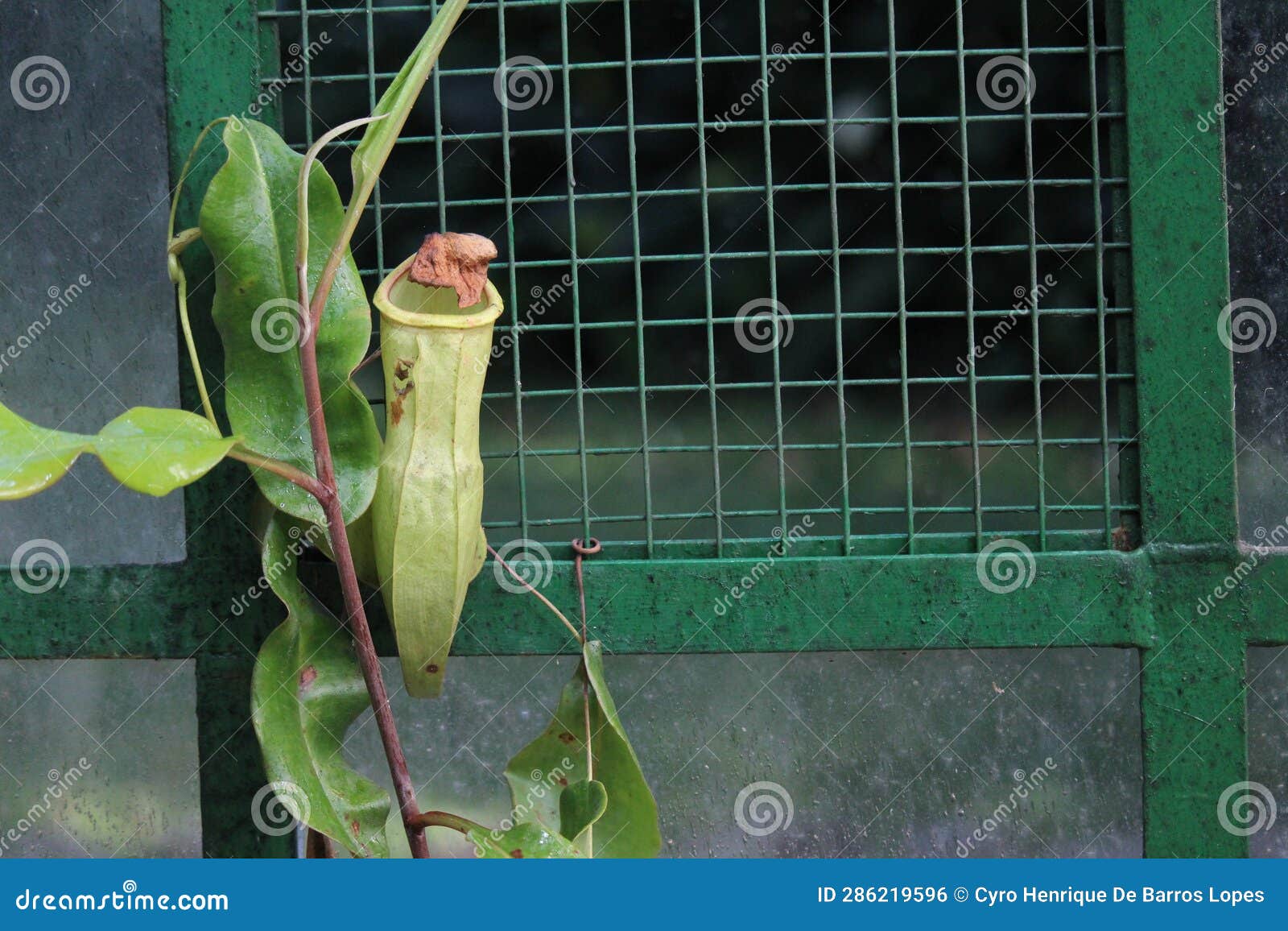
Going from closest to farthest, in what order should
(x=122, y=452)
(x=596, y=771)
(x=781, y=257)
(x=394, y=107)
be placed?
(x=122, y=452) → (x=394, y=107) → (x=596, y=771) → (x=781, y=257)

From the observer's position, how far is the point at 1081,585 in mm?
1247

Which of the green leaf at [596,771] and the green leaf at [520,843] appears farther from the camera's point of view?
the green leaf at [596,771]

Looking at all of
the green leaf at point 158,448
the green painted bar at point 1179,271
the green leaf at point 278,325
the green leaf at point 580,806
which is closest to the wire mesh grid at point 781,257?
the green painted bar at point 1179,271

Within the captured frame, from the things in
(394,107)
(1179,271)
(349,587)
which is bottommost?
(349,587)

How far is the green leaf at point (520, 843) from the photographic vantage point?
3.32 feet

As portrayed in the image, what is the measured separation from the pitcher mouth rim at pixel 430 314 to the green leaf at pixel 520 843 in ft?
1.55

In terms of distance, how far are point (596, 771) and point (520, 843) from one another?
0.50 ft

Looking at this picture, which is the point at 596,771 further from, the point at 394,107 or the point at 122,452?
the point at 394,107

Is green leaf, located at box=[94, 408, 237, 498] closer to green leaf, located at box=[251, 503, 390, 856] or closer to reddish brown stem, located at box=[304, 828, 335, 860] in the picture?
green leaf, located at box=[251, 503, 390, 856]

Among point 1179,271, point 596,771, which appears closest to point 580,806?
point 596,771

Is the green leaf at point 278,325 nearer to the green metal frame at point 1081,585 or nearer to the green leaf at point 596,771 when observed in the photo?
the green metal frame at point 1081,585

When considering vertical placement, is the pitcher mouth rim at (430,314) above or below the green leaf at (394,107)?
below

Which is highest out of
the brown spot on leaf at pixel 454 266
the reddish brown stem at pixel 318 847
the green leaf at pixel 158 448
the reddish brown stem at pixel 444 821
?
the brown spot on leaf at pixel 454 266

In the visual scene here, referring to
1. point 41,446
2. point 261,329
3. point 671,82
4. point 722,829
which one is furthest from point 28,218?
point 722,829
